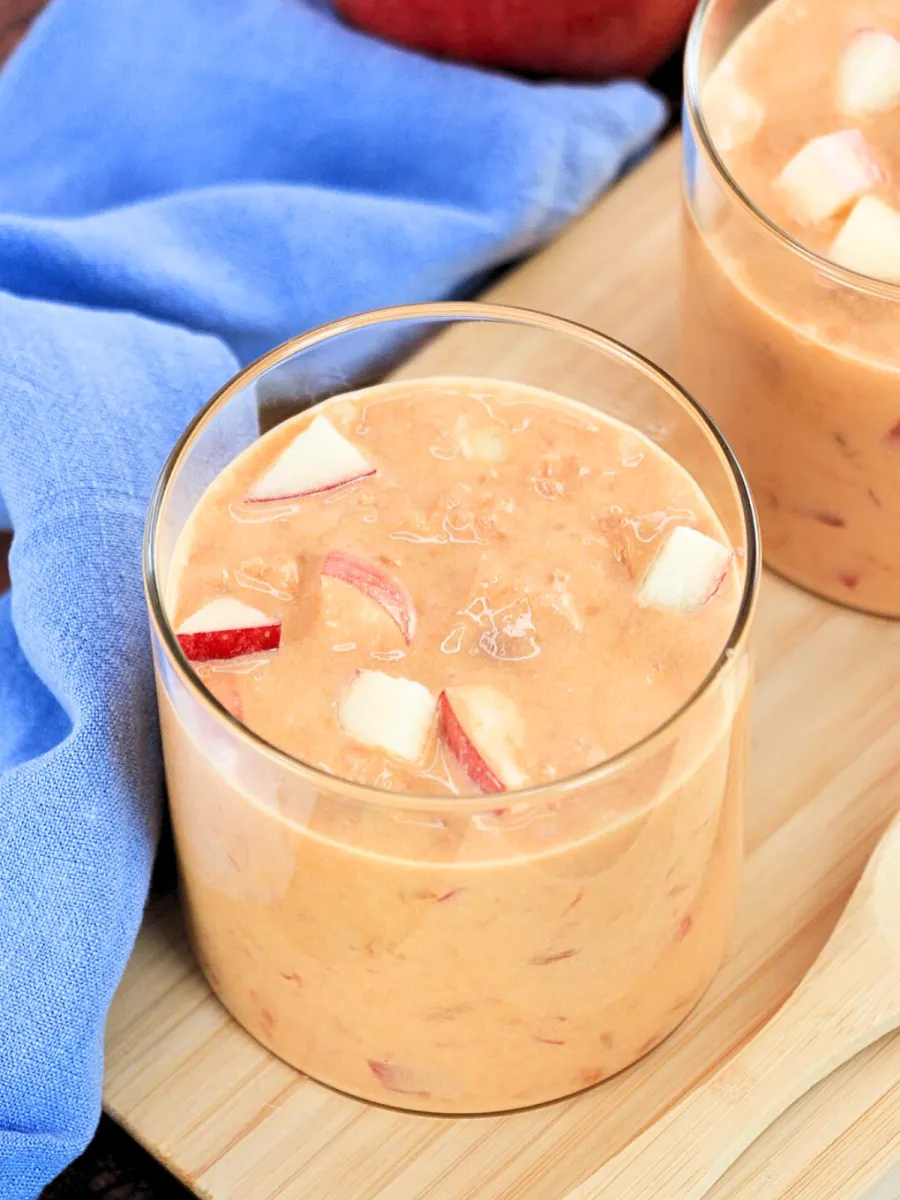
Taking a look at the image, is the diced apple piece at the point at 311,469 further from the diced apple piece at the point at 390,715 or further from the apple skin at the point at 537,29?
the apple skin at the point at 537,29

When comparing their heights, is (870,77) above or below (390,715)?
above

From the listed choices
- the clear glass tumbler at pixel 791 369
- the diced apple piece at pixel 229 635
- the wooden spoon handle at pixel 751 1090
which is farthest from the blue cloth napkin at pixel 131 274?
the wooden spoon handle at pixel 751 1090

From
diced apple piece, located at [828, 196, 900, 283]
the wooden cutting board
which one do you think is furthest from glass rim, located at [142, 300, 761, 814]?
the wooden cutting board

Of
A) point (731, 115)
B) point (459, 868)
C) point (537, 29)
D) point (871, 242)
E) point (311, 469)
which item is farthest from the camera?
point (537, 29)

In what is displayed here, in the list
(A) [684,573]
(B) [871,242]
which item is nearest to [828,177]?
(B) [871,242]

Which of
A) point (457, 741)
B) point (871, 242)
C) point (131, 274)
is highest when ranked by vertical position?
point (871, 242)

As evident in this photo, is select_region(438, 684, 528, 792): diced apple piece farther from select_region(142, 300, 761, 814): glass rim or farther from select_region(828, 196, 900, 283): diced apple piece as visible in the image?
select_region(828, 196, 900, 283): diced apple piece

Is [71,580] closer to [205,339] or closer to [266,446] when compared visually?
[266,446]

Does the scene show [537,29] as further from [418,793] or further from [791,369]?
[418,793]
